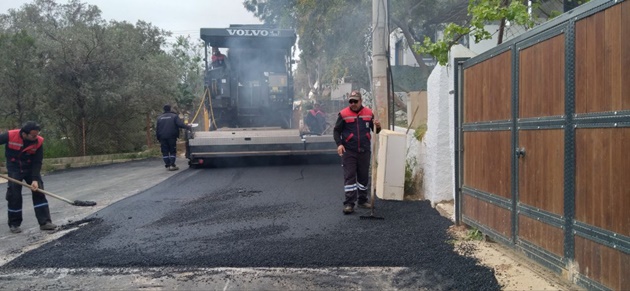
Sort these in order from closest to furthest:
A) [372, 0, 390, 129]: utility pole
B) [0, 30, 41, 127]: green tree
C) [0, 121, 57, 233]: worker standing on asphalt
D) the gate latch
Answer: the gate latch < [0, 121, 57, 233]: worker standing on asphalt < [372, 0, 390, 129]: utility pole < [0, 30, 41, 127]: green tree

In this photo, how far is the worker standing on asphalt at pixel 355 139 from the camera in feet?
24.5

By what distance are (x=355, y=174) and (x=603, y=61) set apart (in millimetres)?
4377

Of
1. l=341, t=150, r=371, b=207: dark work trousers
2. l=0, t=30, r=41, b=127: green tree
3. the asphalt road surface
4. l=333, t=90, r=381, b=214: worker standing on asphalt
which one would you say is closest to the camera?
the asphalt road surface

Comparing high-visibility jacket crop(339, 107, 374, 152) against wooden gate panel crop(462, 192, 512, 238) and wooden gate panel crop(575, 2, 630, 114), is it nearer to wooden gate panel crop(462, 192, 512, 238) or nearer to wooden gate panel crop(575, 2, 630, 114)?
wooden gate panel crop(462, 192, 512, 238)

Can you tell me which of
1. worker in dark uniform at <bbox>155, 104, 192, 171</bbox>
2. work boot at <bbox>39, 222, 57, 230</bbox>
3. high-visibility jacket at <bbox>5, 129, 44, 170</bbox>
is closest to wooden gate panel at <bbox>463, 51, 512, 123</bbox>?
work boot at <bbox>39, 222, 57, 230</bbox>

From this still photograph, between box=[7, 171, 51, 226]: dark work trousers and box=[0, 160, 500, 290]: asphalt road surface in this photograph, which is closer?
box=[0, 160, 500, 290]: asphalt road surface

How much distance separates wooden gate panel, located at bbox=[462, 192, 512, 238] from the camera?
4.98 meters

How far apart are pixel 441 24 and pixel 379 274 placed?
640 inches

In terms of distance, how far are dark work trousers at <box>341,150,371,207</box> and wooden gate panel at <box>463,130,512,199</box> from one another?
1.67 meters

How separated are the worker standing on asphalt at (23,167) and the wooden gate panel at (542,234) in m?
5.36

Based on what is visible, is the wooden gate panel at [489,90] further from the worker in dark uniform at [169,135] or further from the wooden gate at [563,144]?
the worker in dark uniform at [169,135]

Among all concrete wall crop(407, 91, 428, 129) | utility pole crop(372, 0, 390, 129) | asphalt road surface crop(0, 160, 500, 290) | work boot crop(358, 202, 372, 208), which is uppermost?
utility pole crop(372, 0, 390, 129)

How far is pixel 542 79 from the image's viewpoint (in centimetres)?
423

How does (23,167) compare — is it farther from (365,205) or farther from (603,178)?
(603,178)
